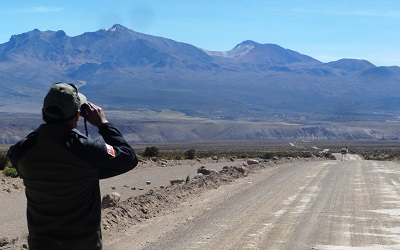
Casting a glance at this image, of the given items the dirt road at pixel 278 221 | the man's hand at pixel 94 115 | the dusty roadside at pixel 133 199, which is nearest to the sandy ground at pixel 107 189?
the dusty roadside at pixel 133 199

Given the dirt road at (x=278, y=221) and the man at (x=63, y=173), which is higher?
the man at (x=63, y=173)

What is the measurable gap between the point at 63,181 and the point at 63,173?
51 mm

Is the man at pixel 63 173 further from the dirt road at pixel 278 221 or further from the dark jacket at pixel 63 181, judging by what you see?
the dirt road at pixel 278 221

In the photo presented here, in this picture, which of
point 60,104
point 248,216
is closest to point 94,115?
point 60,104

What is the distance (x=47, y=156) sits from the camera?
15.2 feet

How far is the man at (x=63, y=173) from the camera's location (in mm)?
4562

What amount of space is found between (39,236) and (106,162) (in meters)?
0.62

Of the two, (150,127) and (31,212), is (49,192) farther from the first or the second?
(150,127)

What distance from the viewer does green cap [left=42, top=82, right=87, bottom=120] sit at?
470 centimetres

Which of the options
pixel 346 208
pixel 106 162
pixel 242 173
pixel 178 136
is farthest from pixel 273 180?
pixel 178 136

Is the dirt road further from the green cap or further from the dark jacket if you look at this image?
the green cap

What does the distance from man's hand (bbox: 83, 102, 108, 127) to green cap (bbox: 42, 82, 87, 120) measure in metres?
0.11

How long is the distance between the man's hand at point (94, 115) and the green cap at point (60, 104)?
115 mm

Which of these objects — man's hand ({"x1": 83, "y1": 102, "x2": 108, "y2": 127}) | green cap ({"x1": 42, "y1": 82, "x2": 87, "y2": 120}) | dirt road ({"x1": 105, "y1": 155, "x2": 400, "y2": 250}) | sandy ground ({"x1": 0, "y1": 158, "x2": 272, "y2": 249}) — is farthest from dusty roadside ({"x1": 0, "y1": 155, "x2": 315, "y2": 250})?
green cap ({"x1": 42, "y1": 82, "x2": 87, "y2": 120})
